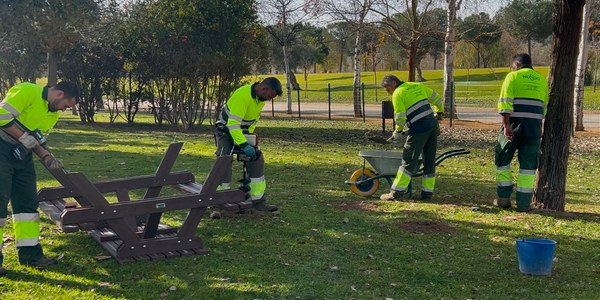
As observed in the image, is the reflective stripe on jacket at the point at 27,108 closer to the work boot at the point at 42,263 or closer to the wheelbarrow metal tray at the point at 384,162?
the work boot at the point at 42,263

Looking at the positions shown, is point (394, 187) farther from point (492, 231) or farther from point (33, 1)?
point (33, 1)

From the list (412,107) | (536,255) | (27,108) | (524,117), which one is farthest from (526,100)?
(27,108)

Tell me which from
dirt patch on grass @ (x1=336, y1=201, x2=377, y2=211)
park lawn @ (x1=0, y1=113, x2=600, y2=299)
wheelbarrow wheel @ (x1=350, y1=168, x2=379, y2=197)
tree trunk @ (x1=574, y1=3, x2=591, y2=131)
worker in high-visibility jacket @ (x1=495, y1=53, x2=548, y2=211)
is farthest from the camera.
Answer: tree trunk @ (x1=574, y1=3, x2=591, y2=131)

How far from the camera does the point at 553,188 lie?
28.3ft

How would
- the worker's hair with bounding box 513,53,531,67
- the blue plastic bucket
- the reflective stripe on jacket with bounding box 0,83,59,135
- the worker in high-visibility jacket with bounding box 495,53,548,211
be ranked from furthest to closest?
the worker's hair with bounding box 513,53,531,67 → the worker in high-visibility jacket with bounding box 495,53,548,211 → the reflective stripe on jacket with bounding box 0,83,59,135 → the blue plastic bucket

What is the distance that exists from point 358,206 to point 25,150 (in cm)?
453

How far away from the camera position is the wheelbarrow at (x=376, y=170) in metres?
9.68

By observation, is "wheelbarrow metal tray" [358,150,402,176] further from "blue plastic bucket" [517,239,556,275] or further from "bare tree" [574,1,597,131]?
"bare tree" [574,1,597,131]

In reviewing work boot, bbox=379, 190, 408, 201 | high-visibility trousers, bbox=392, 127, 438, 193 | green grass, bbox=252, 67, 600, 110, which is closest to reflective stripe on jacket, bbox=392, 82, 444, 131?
high-visibility trousers, bbox=392, 127, 438, 193

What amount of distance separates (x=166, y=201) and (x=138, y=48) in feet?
55.7

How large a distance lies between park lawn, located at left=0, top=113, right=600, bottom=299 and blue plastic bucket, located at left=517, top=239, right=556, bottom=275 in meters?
0.09

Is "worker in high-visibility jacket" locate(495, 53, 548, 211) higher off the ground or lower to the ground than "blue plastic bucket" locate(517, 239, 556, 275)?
higher

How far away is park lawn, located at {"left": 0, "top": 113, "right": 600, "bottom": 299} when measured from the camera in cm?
558

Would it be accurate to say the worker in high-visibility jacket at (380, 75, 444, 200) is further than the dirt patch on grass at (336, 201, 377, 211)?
Yes
